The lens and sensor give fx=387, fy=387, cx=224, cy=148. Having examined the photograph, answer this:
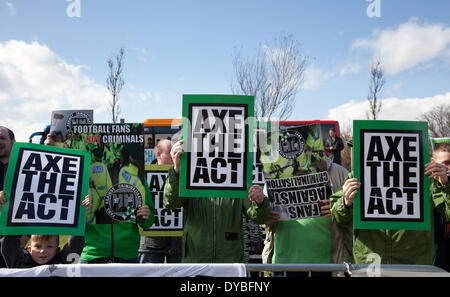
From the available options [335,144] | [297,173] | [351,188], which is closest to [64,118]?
[335,144]

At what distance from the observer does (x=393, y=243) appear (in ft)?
9.91

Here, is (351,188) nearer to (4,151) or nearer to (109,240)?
(109,240)

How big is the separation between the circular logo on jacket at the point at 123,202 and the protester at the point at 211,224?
44cm

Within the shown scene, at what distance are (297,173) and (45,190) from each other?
6.84ft

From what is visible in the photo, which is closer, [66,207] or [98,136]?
[66,207]

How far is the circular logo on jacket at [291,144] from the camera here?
3.39 m

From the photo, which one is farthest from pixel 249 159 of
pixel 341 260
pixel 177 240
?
pixel 177 240

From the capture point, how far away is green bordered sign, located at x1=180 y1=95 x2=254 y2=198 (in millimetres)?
2971

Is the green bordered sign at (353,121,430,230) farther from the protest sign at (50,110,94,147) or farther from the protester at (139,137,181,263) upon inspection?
the protest sign at (50,110,94,147)

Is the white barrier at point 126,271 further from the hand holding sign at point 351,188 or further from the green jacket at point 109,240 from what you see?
the green jacket at point 109,240

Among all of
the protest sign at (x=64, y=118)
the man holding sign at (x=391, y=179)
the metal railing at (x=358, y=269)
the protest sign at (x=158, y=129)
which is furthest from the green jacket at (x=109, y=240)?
the protest sign at (x=158, y=129)

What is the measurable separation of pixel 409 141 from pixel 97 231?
2.81 meters
